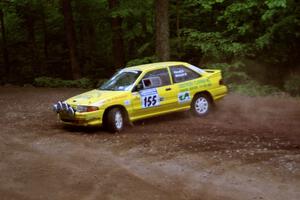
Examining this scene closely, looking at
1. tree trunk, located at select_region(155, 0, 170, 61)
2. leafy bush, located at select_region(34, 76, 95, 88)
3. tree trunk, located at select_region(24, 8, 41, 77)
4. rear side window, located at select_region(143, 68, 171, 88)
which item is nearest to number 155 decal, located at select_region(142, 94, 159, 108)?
rear side window, located at select_region(143, 68, 171, 88)

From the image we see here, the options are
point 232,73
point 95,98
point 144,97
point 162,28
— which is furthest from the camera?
point 232,73

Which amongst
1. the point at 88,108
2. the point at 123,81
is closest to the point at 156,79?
the point at 123,81

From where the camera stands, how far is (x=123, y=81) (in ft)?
46.0

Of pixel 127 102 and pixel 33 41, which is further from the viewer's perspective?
pixel 33 41

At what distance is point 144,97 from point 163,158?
11.2ft

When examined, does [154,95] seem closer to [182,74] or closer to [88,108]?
[182,74]

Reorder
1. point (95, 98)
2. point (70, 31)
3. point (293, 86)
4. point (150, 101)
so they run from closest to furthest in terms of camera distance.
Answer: point (95, 98) → point (150, 101) → point (293, 86) → point (70, 31)

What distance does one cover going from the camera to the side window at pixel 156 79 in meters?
13.8

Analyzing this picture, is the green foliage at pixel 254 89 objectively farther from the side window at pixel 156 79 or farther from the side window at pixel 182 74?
the side window at pixel 156 79

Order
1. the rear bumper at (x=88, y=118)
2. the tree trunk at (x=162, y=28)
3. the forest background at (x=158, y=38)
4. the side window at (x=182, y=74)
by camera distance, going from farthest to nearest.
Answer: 1. the forest background at (x=158, y=38)
2. the tree trunk at (x=162, y=28)
3. the side window at (x=182, y=74)
4. the rear bumper at (x=88, y=118)

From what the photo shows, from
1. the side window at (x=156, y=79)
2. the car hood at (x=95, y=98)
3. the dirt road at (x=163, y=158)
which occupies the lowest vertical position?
the dirt road at (x=163, y=158)

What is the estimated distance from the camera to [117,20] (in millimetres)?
25797

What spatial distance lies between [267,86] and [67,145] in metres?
9.97

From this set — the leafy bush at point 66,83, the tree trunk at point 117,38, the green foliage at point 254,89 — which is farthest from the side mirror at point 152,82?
the tree trunk at point 117,38
